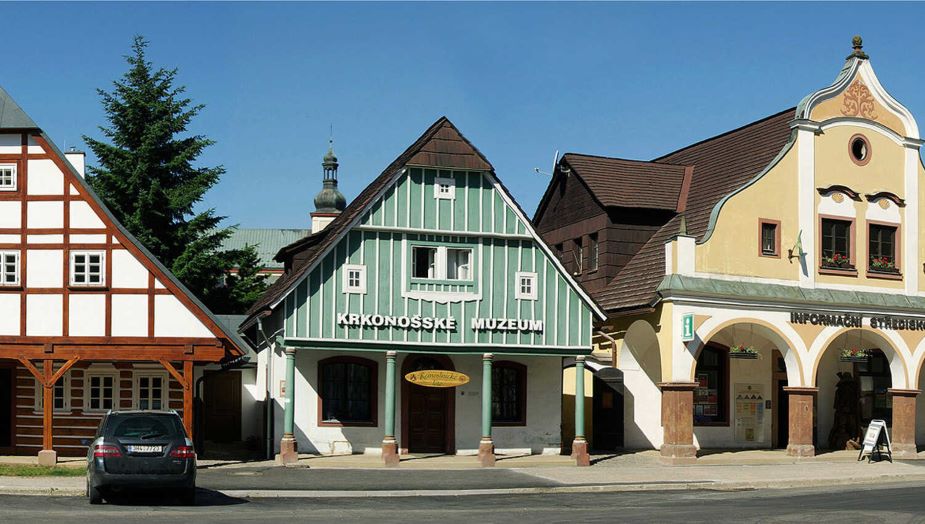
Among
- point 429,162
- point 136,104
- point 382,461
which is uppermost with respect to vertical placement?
point 136,104

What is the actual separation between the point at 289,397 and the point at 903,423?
1763cm

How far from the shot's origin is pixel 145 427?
63.8ft

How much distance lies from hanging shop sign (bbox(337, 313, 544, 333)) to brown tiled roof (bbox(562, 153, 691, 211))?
6.63m

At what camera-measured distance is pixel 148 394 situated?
31422 mm

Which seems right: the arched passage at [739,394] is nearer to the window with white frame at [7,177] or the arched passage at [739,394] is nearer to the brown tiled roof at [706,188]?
the brown tiled roof at [706,188]

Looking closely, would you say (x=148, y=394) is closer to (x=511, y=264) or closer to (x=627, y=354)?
(x=511, y=264)

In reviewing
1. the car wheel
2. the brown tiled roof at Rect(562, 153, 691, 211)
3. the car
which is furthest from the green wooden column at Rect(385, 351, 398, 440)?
the car wheel

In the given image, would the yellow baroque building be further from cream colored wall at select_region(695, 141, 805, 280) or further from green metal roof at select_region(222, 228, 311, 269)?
green metal roof at select_region(222, 228, 311, 269)

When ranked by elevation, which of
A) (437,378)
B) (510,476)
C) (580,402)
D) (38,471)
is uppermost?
(437,378)

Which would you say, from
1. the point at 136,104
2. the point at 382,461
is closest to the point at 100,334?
the point at 382,461

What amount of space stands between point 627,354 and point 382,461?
8842mm

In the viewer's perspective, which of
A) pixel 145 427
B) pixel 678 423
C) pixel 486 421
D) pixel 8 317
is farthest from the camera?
pixel 678 423

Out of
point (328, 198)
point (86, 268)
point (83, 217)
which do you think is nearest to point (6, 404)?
point (86, 268)

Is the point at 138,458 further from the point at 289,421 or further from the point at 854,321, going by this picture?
the point at 854,321
